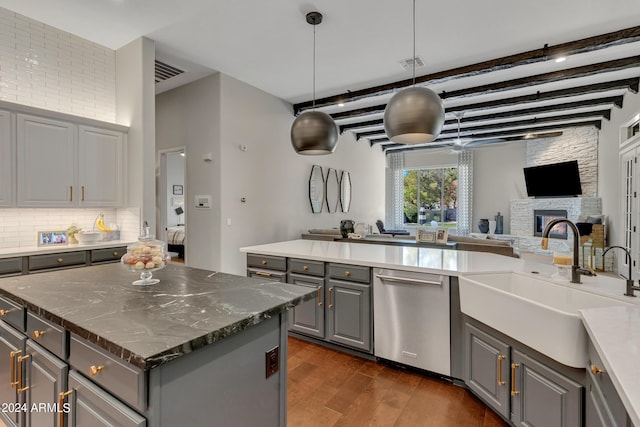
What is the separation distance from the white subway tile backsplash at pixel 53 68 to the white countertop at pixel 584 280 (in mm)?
2692

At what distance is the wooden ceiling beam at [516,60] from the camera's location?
11.5 feet

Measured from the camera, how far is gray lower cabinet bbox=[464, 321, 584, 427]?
148cm

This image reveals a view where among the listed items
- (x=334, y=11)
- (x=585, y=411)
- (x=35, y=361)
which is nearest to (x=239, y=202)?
(x=334, y=11)

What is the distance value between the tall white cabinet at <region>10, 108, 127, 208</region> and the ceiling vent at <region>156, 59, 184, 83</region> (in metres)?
1.19

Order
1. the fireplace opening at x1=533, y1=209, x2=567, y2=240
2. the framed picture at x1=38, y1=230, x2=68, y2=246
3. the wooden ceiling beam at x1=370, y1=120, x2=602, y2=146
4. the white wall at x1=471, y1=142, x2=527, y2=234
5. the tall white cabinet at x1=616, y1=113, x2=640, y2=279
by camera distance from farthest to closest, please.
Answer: the white wall at x1=471, y1=142, x2=527, y2=234 < the fireplace opening at x1=533, y1=209, x2=567, y2=240 < the wooden ceiling beam at x1=370, y1=120, x2=602, y2=146 < the tall white cabinet at x1=616, y1=113, x2=640, y2=279 < the framed picture at x1=38, y1=230, x2=68, y2=246

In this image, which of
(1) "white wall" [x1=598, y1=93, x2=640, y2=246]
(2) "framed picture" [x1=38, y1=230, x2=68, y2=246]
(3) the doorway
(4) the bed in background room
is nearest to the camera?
(2) "framed picture" [x1=38, y1=230, x2=68, y2=246]

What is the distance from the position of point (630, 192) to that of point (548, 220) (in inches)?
112

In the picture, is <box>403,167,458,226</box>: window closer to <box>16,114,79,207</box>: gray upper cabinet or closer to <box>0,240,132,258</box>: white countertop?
<box>0,240,132,258</box>: white countertop

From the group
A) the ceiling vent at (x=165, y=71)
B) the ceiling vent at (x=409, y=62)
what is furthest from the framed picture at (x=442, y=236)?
the ceiling vent at (x=165, y=71)

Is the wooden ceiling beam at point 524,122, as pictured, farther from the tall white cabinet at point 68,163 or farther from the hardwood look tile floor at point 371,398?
the tall white cabinet at point 68,163

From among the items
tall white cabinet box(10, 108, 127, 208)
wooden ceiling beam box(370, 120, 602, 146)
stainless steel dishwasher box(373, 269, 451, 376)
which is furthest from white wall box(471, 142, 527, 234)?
tall white cabinet box(10, 108, 127, 208)

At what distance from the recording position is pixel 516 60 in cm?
401

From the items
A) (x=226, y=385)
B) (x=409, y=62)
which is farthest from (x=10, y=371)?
(x=409, y=62)

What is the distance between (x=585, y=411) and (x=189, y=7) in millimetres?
4157
